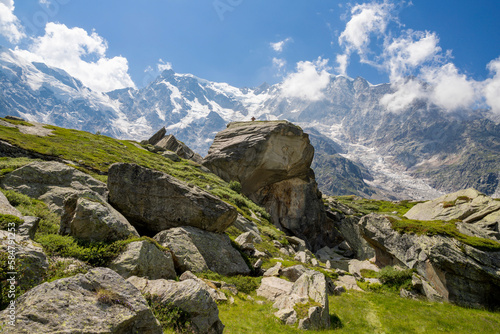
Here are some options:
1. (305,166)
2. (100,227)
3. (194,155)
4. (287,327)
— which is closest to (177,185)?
(100,227)

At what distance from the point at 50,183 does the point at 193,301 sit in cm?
2023

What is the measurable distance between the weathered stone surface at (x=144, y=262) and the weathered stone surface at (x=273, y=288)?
6.67 metres

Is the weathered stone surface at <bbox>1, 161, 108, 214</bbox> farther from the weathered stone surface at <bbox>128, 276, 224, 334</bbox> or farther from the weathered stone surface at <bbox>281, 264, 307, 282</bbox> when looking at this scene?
the weathered stone surface at <bbox>281, 264, 307, 282</bbox>

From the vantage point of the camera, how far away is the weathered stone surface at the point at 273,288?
59.2 feet

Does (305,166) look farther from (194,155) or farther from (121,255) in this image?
(121,255)

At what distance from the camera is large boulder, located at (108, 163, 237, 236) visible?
2125cm

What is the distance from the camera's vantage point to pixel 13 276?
27.5 ft

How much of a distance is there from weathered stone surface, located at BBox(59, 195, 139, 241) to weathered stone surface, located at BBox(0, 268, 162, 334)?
7.67 m

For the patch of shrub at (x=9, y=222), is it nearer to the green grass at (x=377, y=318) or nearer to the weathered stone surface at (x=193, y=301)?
the weathered stone surface at (x=193, y=301)

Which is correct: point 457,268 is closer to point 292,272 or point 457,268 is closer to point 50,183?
point 292,272

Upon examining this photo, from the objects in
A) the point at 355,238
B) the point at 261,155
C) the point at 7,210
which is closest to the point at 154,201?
the point at 7,210

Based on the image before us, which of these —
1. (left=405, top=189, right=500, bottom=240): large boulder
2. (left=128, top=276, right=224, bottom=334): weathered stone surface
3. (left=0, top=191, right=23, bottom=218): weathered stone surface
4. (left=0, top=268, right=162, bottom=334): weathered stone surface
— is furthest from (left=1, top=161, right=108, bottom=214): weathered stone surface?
(left=405, top=189, right=500, bottom=240): large boulder

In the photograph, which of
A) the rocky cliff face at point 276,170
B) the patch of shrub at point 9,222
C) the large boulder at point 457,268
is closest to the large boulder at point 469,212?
the large boulder at point 457,268

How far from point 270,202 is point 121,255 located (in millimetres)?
59502
